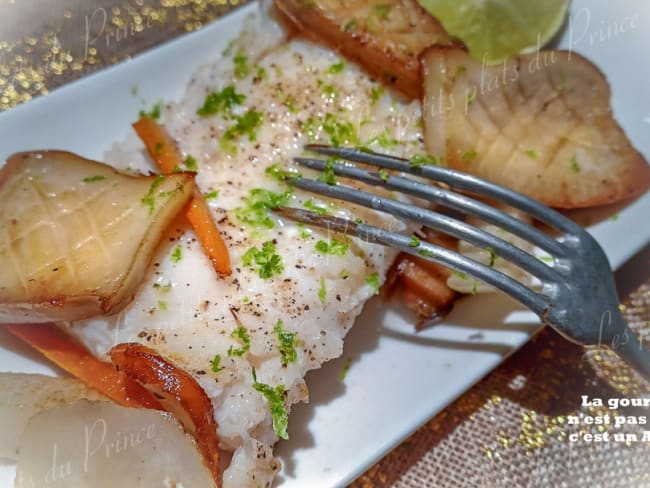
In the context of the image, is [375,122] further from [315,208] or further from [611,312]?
[611,312]

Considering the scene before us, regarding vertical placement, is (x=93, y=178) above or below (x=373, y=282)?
above

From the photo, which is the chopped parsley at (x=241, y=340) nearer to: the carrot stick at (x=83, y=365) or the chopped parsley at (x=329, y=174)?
the carrot stick at (x=83, y=365)

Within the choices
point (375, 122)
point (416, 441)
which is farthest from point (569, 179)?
point (416, 441)

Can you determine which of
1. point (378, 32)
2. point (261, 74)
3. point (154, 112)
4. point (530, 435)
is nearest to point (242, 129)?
point (261, 74)

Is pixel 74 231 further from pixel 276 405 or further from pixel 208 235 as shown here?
pixel 276 405

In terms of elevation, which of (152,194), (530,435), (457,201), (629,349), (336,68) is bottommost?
(530,435)

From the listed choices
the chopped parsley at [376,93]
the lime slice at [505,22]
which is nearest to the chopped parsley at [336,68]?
the chopped parsley at [376,93]

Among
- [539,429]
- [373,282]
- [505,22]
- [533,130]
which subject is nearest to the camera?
[373,282]

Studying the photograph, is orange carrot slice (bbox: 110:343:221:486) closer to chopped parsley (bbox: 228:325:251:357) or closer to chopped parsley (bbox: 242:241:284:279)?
chopped parsley (bbox: 228:325:251:357)

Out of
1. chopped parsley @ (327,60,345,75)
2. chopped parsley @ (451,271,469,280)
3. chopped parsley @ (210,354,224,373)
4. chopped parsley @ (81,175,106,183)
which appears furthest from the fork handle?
chopped parsley @ (81,175,106,183)
